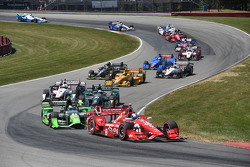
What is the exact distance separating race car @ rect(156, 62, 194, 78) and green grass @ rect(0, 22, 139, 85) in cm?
968

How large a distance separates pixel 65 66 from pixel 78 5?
44.6 m

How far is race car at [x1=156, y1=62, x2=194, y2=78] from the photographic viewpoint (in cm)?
3697

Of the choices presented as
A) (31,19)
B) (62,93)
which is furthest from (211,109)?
(31,19)

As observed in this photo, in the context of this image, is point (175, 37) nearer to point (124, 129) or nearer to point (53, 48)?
point (53, 48)

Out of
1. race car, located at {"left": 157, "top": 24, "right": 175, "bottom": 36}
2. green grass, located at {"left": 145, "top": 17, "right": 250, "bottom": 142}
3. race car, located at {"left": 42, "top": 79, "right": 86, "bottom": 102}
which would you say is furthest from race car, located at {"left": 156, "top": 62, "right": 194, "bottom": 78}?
race car, located at {"left": 157, "top": 24, "right": 175, "bottom": 36}

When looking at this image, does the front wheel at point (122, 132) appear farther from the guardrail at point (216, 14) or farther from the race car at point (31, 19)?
the race car at point (31, 19)

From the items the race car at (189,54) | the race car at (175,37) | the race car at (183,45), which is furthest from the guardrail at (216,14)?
the race car at (189,54)

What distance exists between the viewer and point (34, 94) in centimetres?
3123

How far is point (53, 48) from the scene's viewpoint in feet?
184

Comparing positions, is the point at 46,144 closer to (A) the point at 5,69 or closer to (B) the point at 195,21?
(A) the point at 5,69

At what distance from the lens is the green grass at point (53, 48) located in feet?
140

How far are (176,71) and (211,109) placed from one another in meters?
12.1

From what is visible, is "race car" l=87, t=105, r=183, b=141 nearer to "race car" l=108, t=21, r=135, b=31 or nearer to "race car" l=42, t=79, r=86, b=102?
"race car" l=42, t=79, r=86, b=102

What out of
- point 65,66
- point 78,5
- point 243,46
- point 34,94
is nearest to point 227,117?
point 34,94
